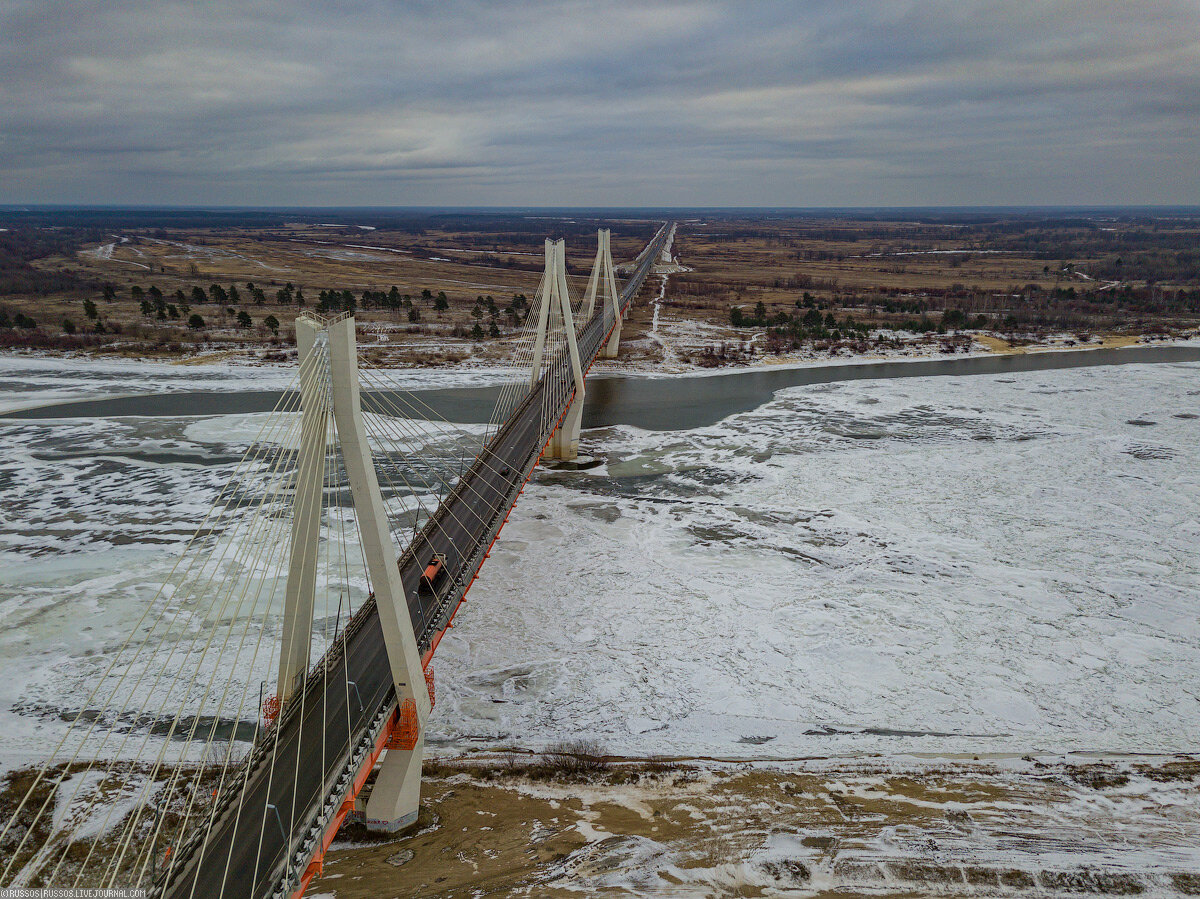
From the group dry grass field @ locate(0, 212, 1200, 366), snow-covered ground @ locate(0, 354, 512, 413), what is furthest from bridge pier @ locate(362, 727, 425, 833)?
dry grass field @ locate(0, 212, 1200, 366)

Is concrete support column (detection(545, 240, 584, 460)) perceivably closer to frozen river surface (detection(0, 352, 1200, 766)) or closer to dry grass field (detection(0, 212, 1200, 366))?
frozen river surface (detection(0, 352, 1200, 766))

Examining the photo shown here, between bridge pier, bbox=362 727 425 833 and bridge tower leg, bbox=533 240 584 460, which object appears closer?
bridge pier, bbox=362 727 425 833

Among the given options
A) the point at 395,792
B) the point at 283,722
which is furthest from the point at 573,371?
the point at 283,722

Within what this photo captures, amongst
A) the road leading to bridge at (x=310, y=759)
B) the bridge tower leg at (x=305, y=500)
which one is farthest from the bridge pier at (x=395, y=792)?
the bridge tower leg at (x=305, y=500)

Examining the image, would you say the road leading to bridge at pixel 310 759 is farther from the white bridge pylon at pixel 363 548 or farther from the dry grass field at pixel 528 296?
the dry grass field at pixel 528 296

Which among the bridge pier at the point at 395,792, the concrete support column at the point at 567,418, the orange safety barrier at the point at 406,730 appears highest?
the concrete support column at the point at 567,418

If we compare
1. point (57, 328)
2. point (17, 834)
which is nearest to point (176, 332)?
point (57, 328)
